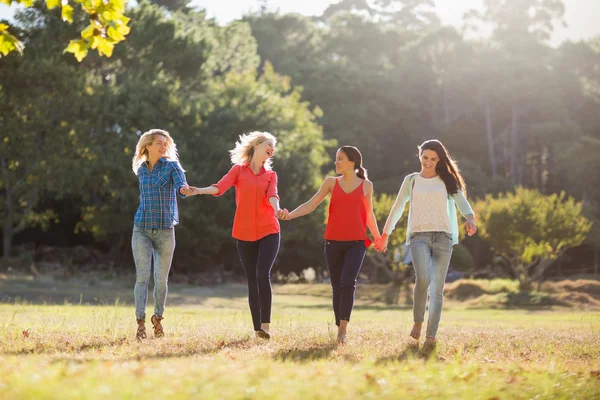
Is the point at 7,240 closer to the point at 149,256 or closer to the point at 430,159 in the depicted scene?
the point at 149,256

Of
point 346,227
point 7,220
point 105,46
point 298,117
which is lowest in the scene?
point 346,227

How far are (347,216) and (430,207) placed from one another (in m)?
0.91

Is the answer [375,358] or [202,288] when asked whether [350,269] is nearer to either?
[375,358]

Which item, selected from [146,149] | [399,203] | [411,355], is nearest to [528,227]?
[399,203]

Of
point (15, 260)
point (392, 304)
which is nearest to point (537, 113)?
point (392, 304)

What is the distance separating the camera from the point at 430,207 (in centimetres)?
880

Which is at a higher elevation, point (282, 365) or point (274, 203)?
point (274, 203)

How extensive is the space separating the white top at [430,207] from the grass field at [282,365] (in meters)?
1.27

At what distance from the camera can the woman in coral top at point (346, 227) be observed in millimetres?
8867

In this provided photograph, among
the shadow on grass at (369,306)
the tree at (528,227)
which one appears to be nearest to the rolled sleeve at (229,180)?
the shadow on grass at (369,306)

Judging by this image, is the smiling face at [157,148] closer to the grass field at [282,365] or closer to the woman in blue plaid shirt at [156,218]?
the woman in blue plaid shirt at [156,218]

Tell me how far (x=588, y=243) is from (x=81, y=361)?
1659 inches

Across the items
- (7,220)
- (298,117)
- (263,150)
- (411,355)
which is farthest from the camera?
(298,117)

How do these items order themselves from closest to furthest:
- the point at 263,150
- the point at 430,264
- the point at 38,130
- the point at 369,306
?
the point at 430,264, the point at 263,150, the point at 369,306, the point at 38,130
